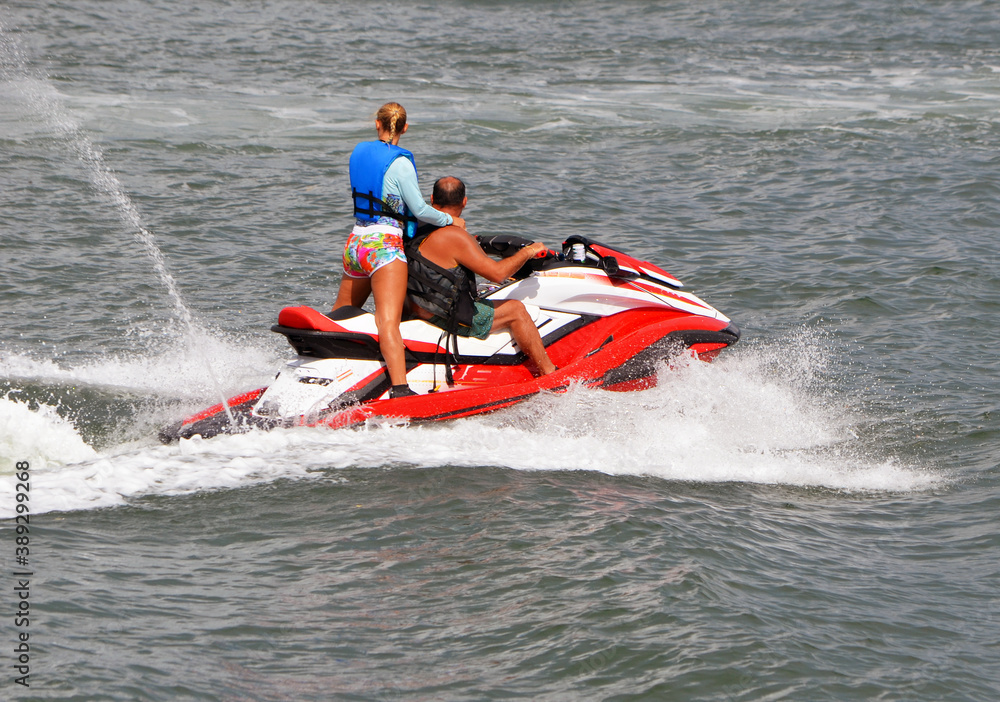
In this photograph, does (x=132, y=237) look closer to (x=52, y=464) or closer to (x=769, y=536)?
(x=52, y=464)

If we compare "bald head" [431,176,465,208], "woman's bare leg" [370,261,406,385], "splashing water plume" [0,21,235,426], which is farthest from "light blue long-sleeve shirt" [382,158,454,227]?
"splashing water plume" [0,21,235,426]

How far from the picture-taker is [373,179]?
21.0 feet

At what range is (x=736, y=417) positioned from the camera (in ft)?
23.2

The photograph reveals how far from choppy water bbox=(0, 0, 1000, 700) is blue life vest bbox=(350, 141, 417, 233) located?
49.9 inches

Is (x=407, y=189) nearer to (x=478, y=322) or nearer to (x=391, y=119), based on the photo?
(x=391, y=119)

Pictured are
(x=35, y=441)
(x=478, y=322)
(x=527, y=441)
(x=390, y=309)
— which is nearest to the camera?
(x=35, y=441)

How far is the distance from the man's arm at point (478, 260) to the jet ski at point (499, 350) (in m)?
0.25

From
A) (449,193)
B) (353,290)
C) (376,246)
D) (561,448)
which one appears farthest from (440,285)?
(561,448)

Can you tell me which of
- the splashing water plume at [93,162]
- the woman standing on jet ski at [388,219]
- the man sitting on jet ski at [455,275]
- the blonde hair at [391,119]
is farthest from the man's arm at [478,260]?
the splashing water plume at [93,162]

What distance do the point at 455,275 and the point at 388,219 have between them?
0.50 metres

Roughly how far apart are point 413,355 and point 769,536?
2.32 meters

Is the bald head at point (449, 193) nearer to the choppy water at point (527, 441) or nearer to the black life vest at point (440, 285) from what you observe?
the black life vest at point (440, 285)

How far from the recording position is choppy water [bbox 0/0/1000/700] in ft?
15.0

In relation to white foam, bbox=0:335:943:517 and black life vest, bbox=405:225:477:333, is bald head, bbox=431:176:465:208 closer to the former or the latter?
black life vest, bbox=405:225:477:333
